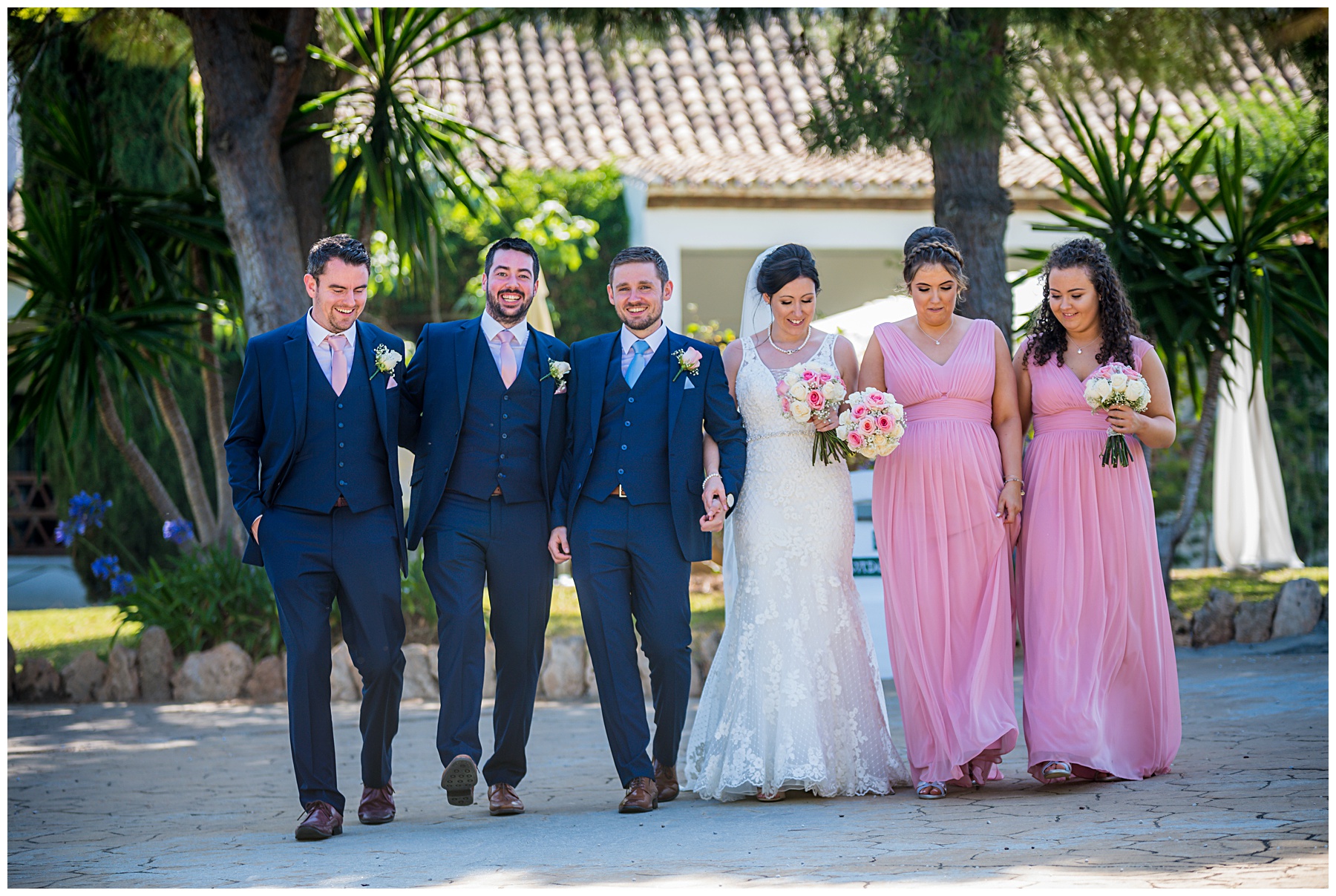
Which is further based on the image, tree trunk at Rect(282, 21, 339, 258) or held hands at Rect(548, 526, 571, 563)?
tree trunk at Rect(282, 21, 339, 258)

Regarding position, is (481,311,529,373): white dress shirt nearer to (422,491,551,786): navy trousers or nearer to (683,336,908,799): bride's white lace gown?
(422,491,551,786): navy trousers


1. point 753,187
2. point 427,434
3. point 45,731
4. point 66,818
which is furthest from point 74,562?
point 427,434

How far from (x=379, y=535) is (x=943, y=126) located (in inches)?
167

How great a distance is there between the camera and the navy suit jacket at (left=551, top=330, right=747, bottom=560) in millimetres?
4641

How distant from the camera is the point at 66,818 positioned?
480cm

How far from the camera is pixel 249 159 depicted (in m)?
8.20

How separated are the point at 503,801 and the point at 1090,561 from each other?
7.28ft

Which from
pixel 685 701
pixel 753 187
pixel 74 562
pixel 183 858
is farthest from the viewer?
pixel 753 187

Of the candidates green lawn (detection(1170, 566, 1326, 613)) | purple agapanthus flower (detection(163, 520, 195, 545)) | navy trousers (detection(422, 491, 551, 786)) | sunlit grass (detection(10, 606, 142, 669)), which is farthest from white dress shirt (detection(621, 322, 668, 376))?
green lawn (detection(1170, 566, 1326, 613))

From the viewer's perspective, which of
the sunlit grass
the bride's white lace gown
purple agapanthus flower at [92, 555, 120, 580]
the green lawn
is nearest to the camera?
the bride's white lace gown

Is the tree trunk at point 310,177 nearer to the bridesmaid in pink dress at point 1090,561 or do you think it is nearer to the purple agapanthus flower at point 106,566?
the purple agapanthus flower at point 106,566

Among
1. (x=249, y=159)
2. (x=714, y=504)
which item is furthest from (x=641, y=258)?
(x=249, y=159)

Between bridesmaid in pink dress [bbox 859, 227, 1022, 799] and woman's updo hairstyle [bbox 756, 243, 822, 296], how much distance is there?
0.37 metres

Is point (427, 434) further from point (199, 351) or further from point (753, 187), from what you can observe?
point (753, 187)
